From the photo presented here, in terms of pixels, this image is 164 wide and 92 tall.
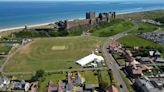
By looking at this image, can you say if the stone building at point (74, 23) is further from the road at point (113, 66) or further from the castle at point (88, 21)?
the road at point (113, 66)

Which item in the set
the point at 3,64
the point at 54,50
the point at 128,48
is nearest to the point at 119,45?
the point at 128,48

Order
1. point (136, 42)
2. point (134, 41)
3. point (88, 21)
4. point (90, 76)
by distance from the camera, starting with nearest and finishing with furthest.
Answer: point (90, 76), point (136, 42), point (134, 41), point (88, 21)

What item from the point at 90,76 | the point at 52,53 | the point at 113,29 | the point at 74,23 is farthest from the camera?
the point at 74,23

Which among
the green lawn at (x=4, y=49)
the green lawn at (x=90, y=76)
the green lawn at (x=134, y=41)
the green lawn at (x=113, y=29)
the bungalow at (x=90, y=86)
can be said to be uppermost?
the green lawn at (x=113, y=29)

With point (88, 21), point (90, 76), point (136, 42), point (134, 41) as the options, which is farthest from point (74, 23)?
point (90, 76)

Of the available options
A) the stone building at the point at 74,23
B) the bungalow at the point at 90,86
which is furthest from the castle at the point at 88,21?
the bungalow at the point at 90,86

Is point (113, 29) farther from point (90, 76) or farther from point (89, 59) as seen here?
point (90, 76)
